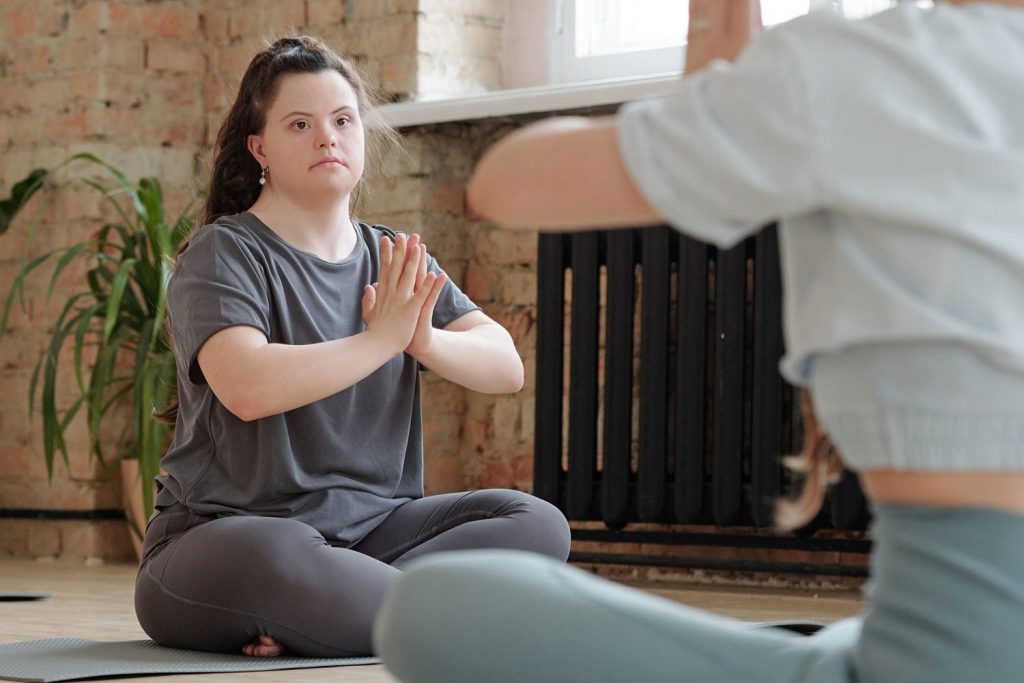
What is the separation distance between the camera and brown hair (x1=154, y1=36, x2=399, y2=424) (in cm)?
227

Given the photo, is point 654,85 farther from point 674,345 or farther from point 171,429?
point 171,429

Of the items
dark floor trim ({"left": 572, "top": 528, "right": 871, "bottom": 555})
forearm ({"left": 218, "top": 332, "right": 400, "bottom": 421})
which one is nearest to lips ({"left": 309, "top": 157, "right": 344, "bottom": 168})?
forearm ({"left": 218, "top": 332, "right": 400, "bottom": 421})

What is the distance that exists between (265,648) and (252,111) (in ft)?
2.81

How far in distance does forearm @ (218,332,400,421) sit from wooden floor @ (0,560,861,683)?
381 millimetres

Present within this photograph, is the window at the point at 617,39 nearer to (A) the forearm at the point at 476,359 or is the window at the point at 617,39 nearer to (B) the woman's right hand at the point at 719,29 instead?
(A) the forearm at the point at 476,359

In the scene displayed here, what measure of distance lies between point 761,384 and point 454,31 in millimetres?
1390

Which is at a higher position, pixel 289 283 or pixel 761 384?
pixel 289 283

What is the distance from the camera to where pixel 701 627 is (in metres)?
0.98

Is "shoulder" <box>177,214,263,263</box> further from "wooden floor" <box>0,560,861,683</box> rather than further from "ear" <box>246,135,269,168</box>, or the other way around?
"wooden floor" <box>0,560,861,683</box>

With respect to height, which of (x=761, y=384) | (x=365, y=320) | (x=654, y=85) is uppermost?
(x=654, y=85)

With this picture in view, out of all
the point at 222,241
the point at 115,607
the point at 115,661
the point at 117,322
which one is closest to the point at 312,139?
the point at 222,241

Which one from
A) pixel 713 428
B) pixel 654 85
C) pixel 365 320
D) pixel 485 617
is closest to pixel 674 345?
pixel 713 428

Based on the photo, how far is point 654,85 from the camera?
334 centimetres

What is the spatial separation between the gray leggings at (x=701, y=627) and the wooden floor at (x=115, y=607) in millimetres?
817
